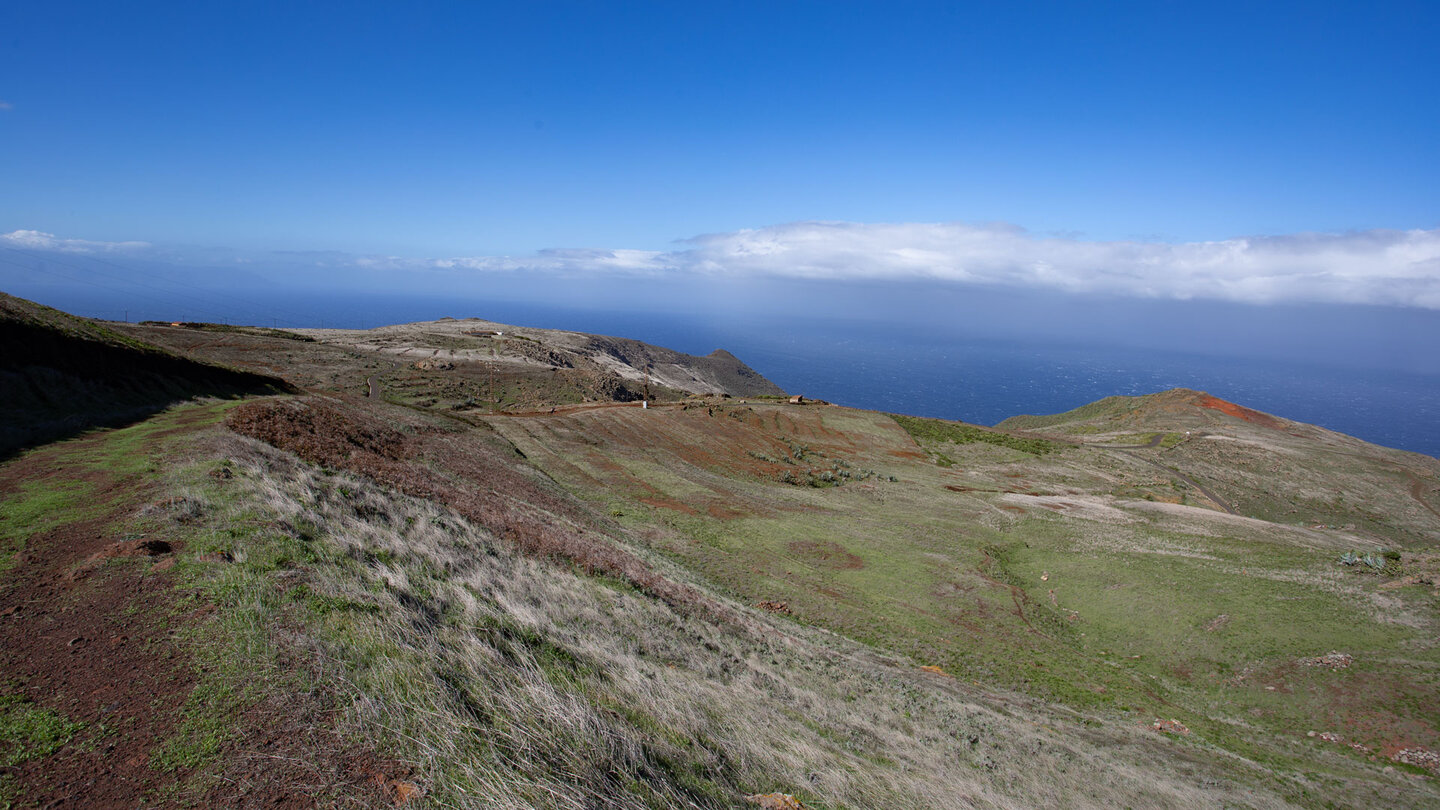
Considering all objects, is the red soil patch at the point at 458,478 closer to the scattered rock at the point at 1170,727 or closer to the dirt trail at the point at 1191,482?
the scattered rock at the point at 1170,727

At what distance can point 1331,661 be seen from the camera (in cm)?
1454

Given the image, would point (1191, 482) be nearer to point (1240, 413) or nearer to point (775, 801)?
point (1240, 413)

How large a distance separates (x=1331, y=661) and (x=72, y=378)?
3780 centimetres

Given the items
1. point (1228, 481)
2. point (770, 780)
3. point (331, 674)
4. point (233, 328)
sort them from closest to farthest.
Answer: point (331, 674) < point (770, 780) < point (1228, 481) < point (233, 328)

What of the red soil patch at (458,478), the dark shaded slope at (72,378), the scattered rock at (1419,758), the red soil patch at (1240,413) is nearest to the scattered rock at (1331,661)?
the scattered rock at (1419,758)

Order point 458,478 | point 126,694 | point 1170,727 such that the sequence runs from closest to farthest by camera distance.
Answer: point 126,694 → point 1170,727 → point 458,478

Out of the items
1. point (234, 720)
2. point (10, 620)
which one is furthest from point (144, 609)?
point (234, 720)

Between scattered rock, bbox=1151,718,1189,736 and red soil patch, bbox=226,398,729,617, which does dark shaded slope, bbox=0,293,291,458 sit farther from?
scattered rock, bbox=1151,718,1189,736

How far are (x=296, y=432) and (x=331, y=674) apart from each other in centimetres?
1473

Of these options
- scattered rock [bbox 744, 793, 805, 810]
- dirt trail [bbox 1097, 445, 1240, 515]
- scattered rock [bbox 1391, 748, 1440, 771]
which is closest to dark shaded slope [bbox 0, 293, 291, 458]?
scattered rock [bbox 744, 793, 805, 810]

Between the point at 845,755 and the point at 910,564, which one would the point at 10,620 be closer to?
the point at 845,755

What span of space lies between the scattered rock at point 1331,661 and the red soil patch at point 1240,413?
58.5 m

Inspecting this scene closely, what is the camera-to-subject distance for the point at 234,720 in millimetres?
5184

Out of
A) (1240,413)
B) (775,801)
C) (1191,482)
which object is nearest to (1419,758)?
(775,801)
